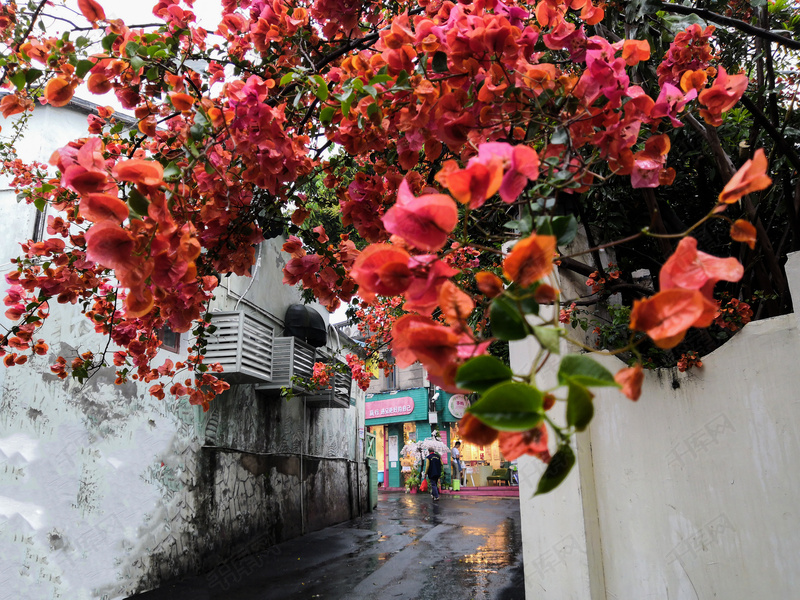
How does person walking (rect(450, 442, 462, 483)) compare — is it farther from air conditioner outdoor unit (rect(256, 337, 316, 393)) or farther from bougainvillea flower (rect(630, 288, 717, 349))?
bougainvillea flower (rect(630, 288, 717, 349))

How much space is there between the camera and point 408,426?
20.7 m

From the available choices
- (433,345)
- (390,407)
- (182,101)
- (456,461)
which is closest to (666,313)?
(433,345)

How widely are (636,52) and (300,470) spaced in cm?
944

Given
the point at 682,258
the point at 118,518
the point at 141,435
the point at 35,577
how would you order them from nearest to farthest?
the point at 682,258 < the point at 35,577 < the point at 118,518 < the point at 141,435

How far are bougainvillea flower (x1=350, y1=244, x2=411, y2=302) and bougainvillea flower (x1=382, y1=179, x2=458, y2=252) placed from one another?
33mm

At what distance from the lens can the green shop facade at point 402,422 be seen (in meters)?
19.9

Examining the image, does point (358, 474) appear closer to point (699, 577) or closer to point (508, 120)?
point (699, 577)

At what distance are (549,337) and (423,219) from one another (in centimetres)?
30

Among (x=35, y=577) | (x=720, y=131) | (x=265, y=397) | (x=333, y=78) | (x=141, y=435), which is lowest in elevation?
(x=35, y=577)

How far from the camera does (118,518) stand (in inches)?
220

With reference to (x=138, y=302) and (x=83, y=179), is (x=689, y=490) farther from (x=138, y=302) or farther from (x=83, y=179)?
(x=83, y=179)

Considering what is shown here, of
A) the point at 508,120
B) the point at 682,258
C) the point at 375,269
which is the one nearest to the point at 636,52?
the point at 508,120

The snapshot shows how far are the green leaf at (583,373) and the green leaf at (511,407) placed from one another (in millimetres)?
41

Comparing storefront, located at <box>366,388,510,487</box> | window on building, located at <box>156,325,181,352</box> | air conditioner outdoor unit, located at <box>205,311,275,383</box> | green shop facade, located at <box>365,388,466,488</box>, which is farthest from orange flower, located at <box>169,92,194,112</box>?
green shop facade, located at <box>365,388,466,488</box>
